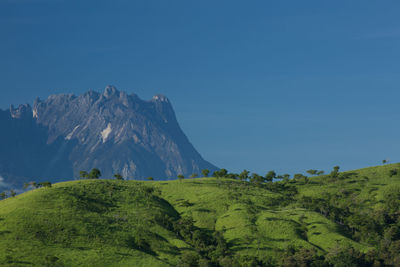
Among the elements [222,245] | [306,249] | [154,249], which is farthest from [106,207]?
[306,249]

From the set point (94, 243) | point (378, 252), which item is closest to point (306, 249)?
point (378, 252)

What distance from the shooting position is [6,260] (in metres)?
134

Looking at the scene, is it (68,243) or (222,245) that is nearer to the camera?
(68,243)

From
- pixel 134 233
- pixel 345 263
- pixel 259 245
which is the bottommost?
pixel 345 263

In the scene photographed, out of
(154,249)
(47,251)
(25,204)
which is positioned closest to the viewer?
(47,251)

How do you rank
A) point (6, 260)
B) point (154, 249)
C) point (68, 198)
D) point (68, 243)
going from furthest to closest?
point (68, 198), point (154, 249), point (68, 243), point (6, 260)

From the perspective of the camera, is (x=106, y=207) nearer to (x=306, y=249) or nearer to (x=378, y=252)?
(x=306, y=249)

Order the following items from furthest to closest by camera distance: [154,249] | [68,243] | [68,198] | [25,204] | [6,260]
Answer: [68,198] → [25,204] → [154,249] → [68,243] → [6,260]

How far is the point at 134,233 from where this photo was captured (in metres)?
174

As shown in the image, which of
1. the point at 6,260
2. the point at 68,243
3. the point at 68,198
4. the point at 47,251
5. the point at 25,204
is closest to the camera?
the point at 6,260

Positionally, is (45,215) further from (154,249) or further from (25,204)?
(154,249)

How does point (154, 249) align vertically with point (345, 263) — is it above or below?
above

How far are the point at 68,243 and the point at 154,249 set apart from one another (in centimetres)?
3105

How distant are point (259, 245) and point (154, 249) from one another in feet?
135
